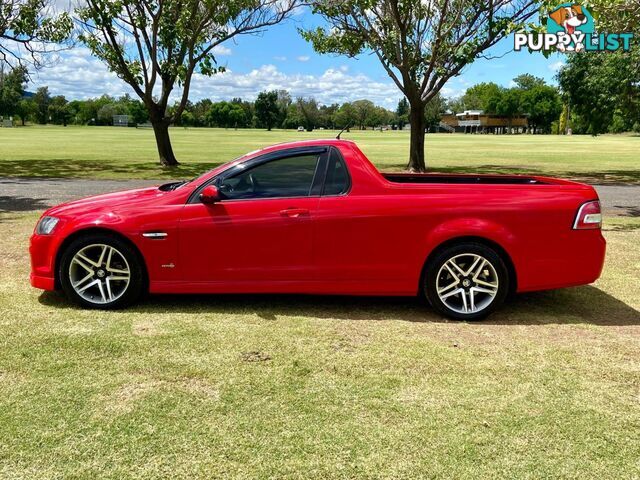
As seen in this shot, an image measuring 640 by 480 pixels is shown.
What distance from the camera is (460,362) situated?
13.0 feet

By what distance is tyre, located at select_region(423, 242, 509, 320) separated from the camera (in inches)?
188

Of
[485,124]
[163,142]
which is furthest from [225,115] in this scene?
[163,142]

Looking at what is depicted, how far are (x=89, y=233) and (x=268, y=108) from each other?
151212mm

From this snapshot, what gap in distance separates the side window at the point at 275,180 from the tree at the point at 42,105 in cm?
16849

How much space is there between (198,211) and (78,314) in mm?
1365

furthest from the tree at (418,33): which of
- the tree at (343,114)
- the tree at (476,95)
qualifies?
the tree at (476,95)

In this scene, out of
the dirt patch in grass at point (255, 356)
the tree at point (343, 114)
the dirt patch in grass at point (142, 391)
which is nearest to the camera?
the dirt patch in grass at point (142, 391)

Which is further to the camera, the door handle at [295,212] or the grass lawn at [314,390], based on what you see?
the door handle at [295,212]

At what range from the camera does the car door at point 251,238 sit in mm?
4836

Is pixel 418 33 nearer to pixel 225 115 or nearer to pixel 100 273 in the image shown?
pixel 100 273

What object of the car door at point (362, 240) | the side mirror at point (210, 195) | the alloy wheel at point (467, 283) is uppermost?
the side mirror at point (210, 195)

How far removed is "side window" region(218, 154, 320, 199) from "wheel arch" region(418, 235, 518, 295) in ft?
3.96

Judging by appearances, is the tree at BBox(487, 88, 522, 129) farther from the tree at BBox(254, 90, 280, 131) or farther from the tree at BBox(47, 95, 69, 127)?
the tree at BBox(47, 95, 69, 127)

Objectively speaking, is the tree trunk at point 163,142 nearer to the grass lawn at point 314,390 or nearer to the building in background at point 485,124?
the grass lawn at point 314,390
